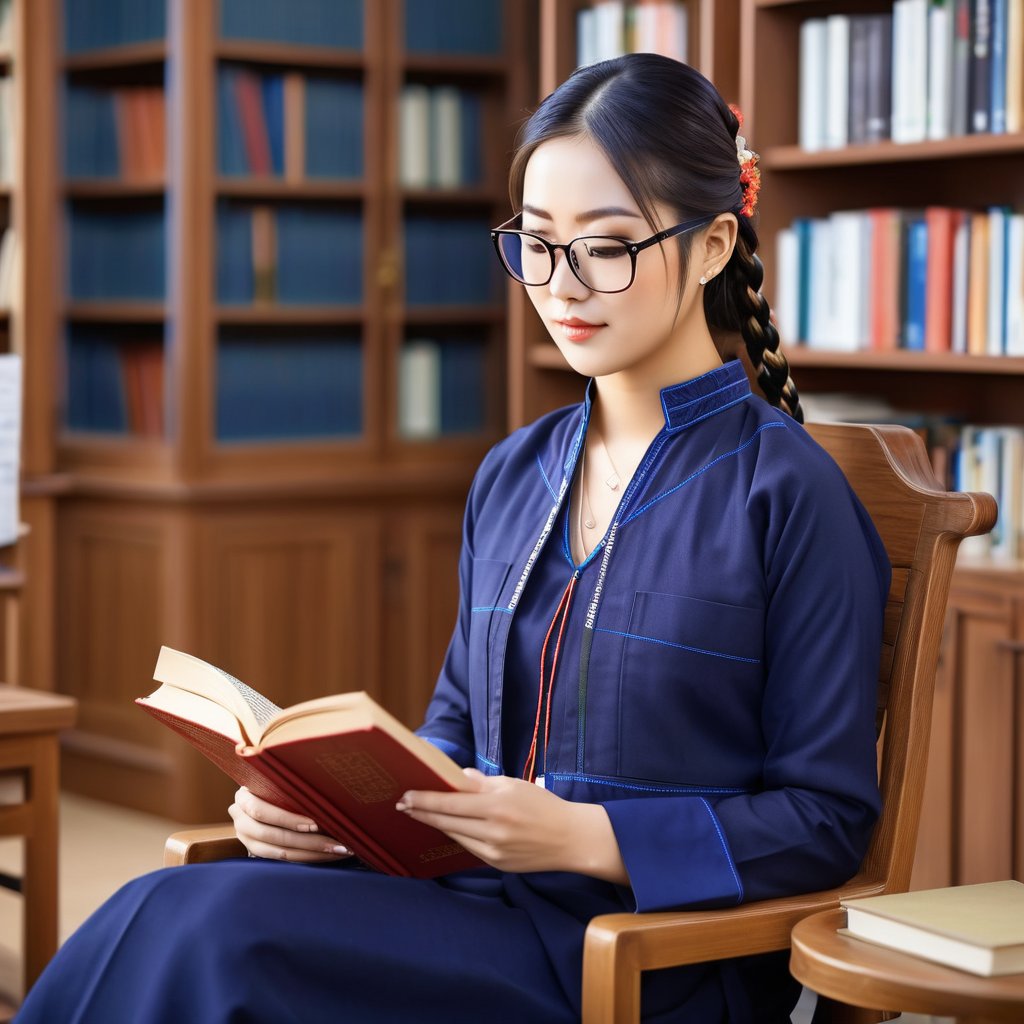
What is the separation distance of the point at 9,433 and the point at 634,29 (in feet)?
5.13

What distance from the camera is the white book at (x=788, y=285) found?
3.33 metres

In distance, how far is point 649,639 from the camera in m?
1.50

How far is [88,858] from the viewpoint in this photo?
378cm

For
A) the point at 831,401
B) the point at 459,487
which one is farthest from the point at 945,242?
the point at 459,487

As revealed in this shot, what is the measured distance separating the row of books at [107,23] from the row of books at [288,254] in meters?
0.46

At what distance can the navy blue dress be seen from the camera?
1334 mm

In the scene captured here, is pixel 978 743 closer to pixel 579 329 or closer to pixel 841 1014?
pixel 841 1014

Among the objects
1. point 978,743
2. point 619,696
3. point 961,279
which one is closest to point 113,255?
point 961,279

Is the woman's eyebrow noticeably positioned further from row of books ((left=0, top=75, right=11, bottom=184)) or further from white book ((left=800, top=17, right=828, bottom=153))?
row of books ((left=0, top=75, right=11, bottom=184))

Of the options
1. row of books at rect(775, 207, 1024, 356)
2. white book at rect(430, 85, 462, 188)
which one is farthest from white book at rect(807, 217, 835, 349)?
white book at rect(430, 85, 462, 188)

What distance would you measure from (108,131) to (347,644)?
56.9 inches

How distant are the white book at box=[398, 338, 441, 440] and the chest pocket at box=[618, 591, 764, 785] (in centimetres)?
303

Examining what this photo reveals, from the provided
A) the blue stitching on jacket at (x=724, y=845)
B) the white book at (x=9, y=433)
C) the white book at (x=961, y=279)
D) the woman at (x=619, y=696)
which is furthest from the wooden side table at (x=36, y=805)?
the white book at (x=961, y=279)

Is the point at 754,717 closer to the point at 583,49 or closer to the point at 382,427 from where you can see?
the point at 583,49
